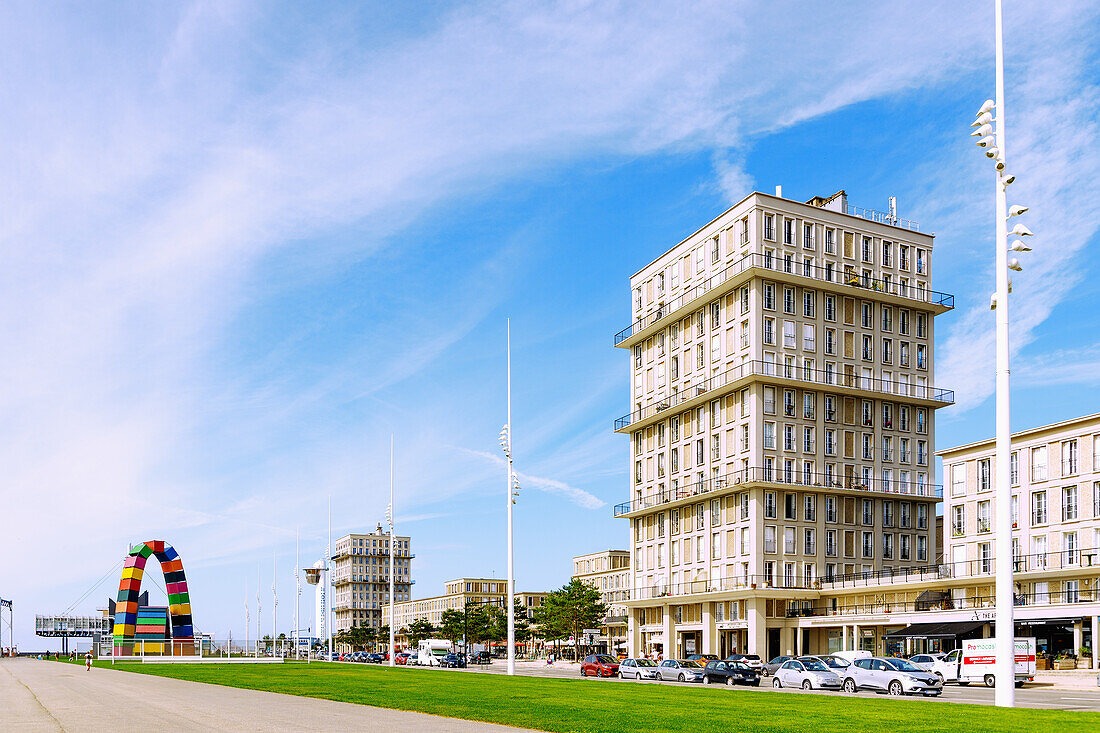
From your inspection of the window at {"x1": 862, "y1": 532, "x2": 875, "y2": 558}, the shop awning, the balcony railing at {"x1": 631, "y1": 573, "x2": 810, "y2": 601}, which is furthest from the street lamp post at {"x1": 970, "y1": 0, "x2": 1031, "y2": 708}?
the window at {"x1": 862, "y1": 532, "x2": 875, "y2": 558}

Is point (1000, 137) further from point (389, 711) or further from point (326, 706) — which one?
point (326, 706)

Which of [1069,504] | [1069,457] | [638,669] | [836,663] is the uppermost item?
[1069,457]

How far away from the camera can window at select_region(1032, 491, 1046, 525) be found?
76188 millimetres

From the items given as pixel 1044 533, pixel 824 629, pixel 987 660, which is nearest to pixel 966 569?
pixel 1044 533

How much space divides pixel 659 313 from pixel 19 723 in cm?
8568

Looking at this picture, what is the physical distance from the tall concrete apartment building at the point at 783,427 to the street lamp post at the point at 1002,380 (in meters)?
62.7

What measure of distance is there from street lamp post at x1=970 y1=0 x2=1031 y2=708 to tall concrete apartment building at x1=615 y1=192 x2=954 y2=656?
62.7 metres

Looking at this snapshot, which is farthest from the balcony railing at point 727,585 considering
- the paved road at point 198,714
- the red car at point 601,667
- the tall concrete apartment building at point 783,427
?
the paved road at point 198,714

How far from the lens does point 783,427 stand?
91250mm

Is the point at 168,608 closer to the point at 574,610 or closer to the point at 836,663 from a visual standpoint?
the point at 574,610

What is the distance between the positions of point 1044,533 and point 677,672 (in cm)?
3164

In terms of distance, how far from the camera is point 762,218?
93188 mm

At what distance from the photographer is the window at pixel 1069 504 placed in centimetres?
7350

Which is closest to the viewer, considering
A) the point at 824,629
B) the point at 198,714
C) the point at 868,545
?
the point at 198,714
